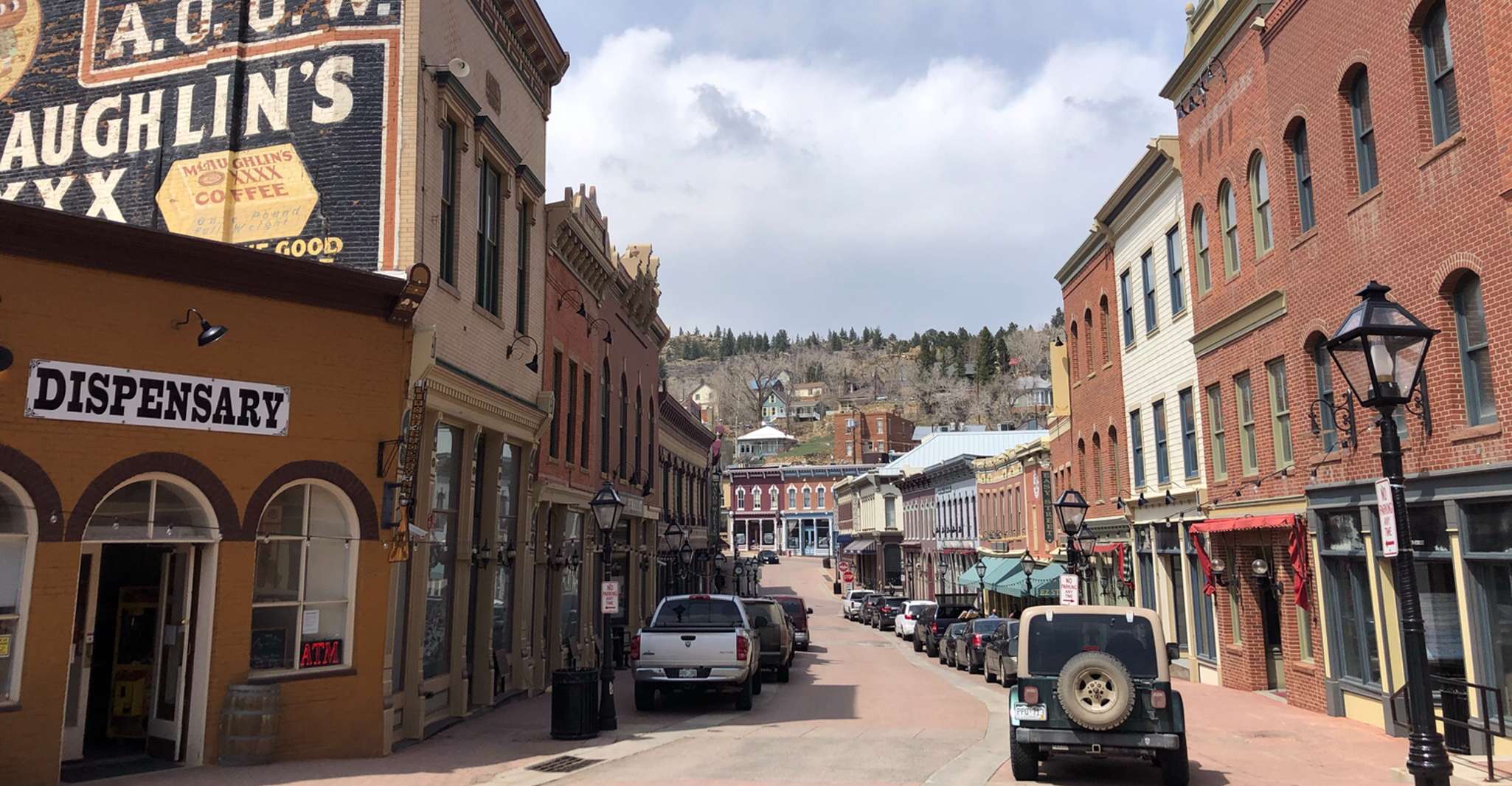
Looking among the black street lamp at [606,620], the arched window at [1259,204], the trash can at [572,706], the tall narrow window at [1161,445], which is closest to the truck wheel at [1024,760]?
the trash can at [572,706]

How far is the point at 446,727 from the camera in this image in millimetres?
16203

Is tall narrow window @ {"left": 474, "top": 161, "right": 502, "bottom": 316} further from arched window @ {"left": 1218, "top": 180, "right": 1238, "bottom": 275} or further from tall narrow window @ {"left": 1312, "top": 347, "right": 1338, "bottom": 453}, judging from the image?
arched window @ {"left": 1218, "top": 180, "right": 1238, "bottom": 275}

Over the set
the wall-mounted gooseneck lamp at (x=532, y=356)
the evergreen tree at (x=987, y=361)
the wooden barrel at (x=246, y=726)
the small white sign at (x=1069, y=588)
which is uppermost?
the evergreen tree at (x=987, y=361)

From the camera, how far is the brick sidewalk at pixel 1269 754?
12.4 m

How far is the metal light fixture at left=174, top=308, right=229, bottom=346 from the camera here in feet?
38.8

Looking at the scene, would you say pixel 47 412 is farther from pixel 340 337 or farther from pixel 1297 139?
pixel 1297 139

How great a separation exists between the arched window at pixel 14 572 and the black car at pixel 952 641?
73.5 feet

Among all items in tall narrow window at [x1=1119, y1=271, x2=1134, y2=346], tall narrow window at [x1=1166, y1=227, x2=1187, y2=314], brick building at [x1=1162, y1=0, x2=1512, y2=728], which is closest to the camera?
brick building at [x1=1162, y1=0, x2=1512, y2=728]

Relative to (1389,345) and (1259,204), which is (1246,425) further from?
(1389,345)

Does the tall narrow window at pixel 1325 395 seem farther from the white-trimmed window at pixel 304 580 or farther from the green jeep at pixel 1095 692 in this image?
the white-trimmed window at pixel 304 580

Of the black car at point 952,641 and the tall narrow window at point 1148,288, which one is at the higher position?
the tall narrow window at point 1148,288

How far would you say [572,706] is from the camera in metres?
15.2

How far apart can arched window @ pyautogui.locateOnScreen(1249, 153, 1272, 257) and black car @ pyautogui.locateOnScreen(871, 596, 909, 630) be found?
29.2m

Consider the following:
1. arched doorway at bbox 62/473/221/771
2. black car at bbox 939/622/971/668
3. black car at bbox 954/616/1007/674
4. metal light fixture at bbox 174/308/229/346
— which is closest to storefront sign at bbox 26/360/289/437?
metal light fixture at bbox 174/308/229/346
